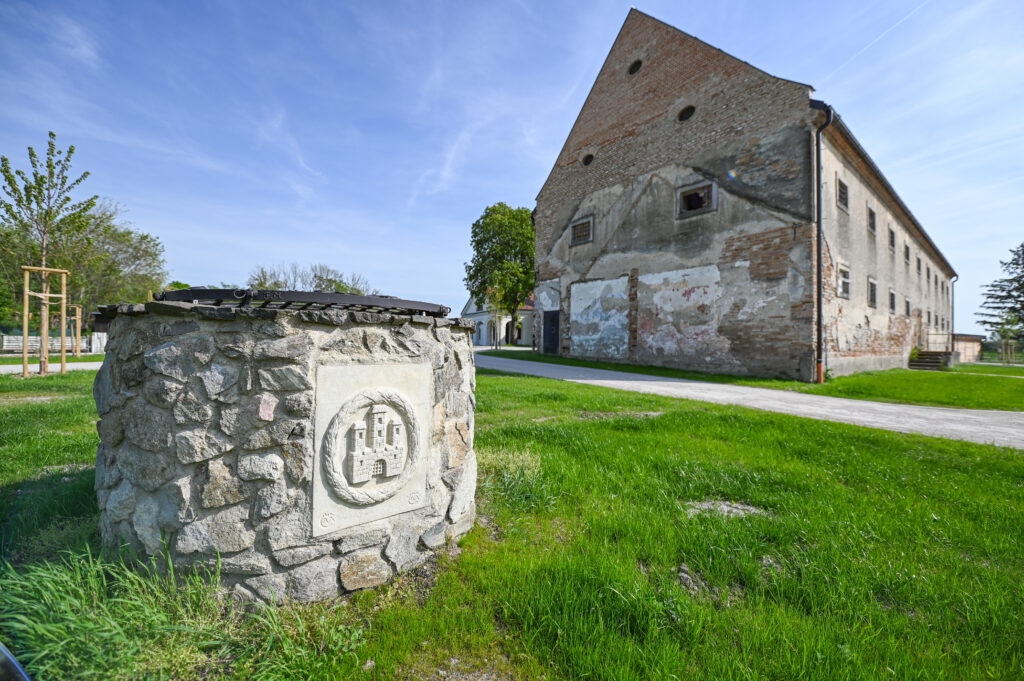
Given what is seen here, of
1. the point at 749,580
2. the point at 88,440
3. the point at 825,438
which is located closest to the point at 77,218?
the point at 88,440

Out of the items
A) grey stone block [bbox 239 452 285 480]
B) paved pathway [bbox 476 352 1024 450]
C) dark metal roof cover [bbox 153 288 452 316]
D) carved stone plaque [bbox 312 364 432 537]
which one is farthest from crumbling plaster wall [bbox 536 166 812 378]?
grey stone block [bbox 239 452 285 480]

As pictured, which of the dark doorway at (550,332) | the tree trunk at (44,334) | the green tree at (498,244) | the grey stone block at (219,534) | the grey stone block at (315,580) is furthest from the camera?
the green tree at (498,244)

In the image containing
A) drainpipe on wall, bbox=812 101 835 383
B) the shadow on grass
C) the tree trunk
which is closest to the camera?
the shadow on grass

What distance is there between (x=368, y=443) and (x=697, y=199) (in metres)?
14.8

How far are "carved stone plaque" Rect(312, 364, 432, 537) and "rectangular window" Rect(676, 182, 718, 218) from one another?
12.9m

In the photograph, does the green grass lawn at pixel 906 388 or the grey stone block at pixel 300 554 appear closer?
the grey stone block at pixel 300 554

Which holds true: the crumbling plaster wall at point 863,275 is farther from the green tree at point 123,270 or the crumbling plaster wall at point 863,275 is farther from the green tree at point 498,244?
the green tree at point 123,270

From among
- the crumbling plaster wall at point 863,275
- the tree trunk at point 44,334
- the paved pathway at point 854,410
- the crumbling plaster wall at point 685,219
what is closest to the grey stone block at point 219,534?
the paved pathway at point 854,410

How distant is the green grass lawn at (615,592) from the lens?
1641 millimetres

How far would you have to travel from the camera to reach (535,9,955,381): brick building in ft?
36.3

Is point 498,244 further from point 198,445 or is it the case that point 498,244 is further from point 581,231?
point 198,445

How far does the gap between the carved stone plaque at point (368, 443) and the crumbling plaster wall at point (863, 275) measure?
1261cm

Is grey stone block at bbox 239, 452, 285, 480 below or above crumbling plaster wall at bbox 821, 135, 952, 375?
below

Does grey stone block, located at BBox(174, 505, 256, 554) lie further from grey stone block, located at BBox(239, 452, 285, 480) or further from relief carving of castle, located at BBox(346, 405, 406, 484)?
relief carving of castle, located at BBox(346, 405, 406, 484)
